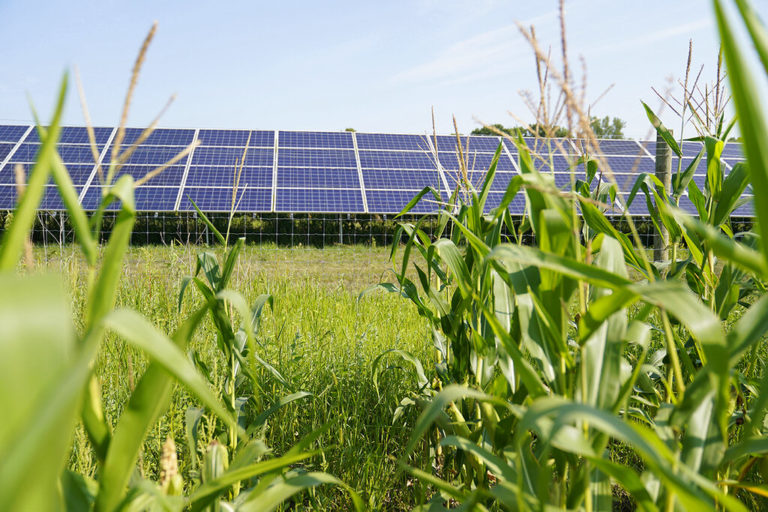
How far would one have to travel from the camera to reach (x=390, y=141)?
42.7 ft

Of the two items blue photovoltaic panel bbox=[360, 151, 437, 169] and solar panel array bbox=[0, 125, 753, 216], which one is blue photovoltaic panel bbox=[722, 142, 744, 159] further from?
blue photovoltaic panel bbox=[360, 151, 437, 169]

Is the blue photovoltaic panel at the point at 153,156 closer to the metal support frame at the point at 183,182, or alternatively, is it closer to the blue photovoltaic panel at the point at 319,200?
the metal support frame at the point at 183,182

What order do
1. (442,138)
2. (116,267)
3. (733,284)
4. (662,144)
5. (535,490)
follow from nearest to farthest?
(116,267)
(535,490)
(733,284)
(662,144)
(442,138)

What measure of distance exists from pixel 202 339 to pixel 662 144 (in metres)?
3.41

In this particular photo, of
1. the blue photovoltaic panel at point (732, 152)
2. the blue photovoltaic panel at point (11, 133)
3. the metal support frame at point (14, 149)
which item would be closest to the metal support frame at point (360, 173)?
the metal support frame at point (14, 149)

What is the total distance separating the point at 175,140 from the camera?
11758 millimetres

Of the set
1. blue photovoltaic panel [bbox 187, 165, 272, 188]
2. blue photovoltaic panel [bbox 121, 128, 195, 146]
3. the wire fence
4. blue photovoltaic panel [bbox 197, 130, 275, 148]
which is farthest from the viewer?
blue photovoltaic panel [bbox 197, 130, 275, 148]

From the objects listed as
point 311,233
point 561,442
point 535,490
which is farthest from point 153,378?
point 311,233

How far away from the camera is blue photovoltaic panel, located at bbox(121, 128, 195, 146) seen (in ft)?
37.8

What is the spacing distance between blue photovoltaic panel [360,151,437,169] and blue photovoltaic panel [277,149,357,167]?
29cm

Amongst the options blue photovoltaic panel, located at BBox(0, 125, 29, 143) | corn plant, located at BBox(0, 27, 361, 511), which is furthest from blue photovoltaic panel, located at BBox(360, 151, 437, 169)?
corn plant, located at BBox(0, 27, 361, 511)

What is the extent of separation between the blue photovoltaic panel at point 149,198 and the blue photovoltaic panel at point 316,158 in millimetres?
2407

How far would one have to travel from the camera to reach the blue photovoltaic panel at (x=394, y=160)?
11.5 meters

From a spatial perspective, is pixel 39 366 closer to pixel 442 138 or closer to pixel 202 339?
pixel 202 339
